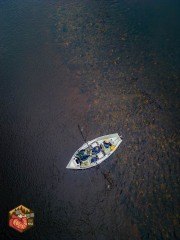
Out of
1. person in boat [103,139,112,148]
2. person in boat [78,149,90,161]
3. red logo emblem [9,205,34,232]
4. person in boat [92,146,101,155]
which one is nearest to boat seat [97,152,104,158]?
person in boat [92,146,101,155]

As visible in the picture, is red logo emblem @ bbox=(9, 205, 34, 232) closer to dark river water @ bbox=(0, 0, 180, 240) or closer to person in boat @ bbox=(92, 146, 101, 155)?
dark river water @ bbox=(0, 0, 180, 240)

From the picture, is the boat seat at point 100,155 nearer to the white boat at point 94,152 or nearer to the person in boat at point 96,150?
the white boat at point 94,152

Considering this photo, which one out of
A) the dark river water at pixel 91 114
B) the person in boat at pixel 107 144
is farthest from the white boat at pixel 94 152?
the dark river water at pixel 91 114

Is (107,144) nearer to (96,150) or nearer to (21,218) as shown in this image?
(96,150)

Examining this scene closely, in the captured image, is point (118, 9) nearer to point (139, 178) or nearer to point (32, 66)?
point (32, 66)

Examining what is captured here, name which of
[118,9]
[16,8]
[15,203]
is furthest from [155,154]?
[16,8]

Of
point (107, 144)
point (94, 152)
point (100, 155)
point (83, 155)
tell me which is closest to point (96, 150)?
point (94, 152)
